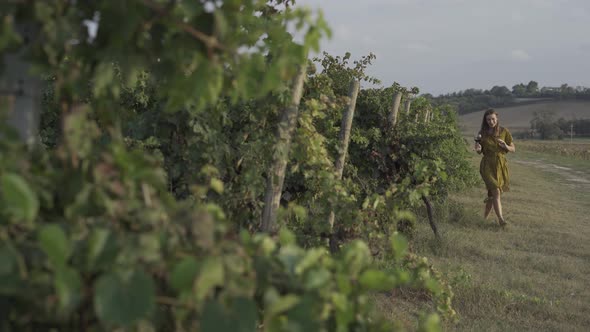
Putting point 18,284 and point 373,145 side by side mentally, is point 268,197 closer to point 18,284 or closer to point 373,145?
point 18,284

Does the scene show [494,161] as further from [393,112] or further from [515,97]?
[515,97]

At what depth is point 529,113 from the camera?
71375 mm

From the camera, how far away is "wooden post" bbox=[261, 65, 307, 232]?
3129 mm

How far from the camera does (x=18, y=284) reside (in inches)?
35.8

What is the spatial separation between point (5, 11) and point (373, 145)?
22.6ft

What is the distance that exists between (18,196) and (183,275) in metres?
0.28

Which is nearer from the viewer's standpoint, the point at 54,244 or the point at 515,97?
the point at 54,244

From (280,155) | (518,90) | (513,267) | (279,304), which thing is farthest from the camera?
(518,90)

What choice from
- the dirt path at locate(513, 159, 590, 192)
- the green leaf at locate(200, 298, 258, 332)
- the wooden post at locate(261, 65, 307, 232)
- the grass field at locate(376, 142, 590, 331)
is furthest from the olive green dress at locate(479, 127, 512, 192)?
the dirt path at locate(513, 159, 590, 192)

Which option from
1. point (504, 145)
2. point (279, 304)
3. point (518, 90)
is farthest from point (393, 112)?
point (518, 90)

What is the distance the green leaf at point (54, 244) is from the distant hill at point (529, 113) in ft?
227

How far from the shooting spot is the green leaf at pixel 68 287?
2.77 feet

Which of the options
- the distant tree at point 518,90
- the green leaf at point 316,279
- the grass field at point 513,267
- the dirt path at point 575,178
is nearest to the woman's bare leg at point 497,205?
the grass field at point 513,267

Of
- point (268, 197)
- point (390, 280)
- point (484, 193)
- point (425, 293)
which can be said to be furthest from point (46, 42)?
point (484, 193)
